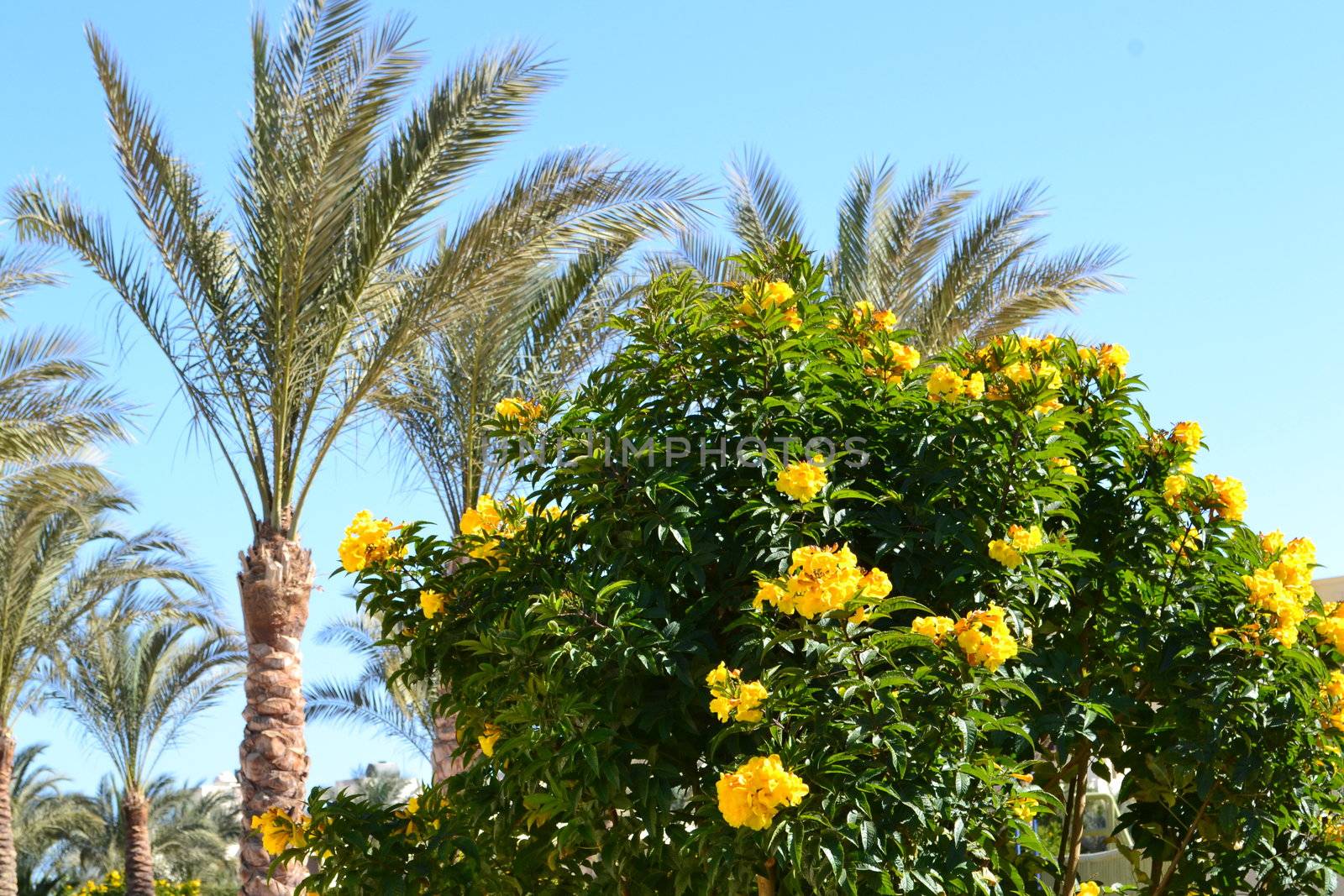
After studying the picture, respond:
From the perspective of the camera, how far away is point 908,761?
3398mm

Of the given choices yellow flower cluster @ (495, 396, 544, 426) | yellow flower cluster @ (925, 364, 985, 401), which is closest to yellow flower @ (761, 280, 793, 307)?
yellow flower cluster @ (925, 364, 985, 401)

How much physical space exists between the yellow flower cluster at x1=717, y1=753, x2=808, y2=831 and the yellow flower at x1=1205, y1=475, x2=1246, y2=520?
2232mm

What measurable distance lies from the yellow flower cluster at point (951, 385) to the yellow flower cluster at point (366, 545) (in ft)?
6.64

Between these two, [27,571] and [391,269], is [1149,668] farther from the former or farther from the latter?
[27,571]

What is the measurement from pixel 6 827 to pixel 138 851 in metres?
2.92

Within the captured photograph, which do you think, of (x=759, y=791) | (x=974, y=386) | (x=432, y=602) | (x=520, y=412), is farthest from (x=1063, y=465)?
(x=432, y=602)

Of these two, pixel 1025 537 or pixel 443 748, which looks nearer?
pixel 1025 537

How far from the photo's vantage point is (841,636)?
11.4 feet

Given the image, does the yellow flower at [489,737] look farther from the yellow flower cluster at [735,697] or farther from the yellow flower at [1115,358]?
the yellow flower at [1115,358]

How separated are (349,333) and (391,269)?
0.59 metres

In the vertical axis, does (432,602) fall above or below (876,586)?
above

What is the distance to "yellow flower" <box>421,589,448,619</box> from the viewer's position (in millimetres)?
4488

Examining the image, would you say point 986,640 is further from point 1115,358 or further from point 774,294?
point 1115,358

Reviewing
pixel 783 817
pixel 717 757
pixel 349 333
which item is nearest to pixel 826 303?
pixel 717 757
